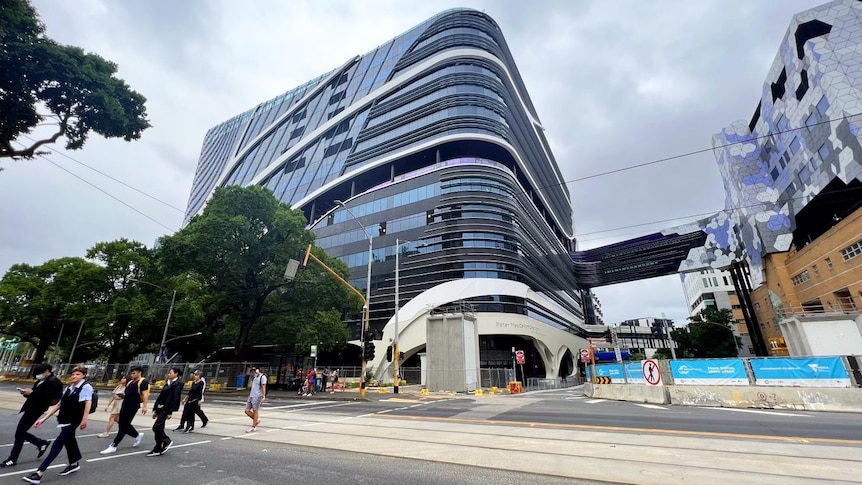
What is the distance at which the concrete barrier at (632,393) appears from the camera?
17.0m

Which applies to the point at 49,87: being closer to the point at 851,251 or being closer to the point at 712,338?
the point at 851,251

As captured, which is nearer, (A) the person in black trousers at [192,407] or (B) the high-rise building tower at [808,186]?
(A) the person in black trousers at [192,407]

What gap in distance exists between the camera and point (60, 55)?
12.4m

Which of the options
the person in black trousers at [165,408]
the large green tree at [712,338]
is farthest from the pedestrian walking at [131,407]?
the large green tree at [712,338]

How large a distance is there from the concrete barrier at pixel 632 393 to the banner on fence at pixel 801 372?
148 inches

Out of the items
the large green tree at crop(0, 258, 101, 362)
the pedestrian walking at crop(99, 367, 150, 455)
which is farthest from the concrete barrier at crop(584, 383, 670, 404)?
the large green tree at crop(0, 258, 101, 362)

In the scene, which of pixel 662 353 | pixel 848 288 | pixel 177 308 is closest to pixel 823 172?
pixel 848 288

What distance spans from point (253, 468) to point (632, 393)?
19.2 meters

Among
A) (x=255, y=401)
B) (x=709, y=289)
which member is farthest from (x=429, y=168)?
(x=709, y=289)

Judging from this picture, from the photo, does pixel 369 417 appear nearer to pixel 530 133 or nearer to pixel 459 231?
pixel 459 231

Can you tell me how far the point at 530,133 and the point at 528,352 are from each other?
150 feet

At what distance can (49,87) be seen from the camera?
12.6 meters

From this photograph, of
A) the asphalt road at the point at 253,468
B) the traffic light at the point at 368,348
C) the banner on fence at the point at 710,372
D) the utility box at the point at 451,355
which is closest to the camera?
the asphalt road at the point at 253,468

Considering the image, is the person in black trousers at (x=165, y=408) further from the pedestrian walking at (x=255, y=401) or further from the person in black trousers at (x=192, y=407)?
the pedestrian walking at (x=255, y=401)
